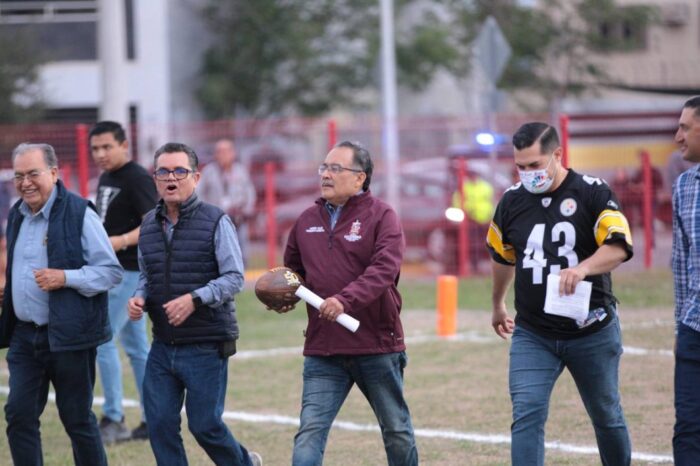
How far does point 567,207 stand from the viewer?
257 inches

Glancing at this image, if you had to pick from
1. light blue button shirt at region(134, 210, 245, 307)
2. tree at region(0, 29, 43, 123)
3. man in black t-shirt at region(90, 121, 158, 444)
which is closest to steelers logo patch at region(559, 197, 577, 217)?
light blue button shirt at region(134, 210, 245, 307)

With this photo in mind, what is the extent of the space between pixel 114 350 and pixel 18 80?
24653 millimetres

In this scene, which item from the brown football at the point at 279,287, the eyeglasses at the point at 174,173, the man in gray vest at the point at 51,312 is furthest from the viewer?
the man in gray vest at the point at 51,312

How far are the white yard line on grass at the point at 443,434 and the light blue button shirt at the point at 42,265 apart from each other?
2.90 m

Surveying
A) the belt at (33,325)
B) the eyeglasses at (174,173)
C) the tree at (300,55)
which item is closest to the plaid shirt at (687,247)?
the eyeglasses at (174,173)

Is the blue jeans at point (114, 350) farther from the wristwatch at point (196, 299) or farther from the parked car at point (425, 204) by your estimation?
the parked car at point (425, 204)

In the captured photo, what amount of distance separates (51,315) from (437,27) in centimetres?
3125

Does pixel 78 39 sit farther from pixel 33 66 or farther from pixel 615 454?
pixel 615 454

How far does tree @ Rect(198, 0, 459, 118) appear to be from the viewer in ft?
120

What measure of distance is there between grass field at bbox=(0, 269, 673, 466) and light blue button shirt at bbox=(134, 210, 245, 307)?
2020mm

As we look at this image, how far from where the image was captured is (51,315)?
7016mm

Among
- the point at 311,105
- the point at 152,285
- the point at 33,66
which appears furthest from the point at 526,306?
the point at 311,105

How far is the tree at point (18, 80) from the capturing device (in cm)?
3186

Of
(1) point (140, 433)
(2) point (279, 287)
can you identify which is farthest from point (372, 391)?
(1) point (140, 433)
